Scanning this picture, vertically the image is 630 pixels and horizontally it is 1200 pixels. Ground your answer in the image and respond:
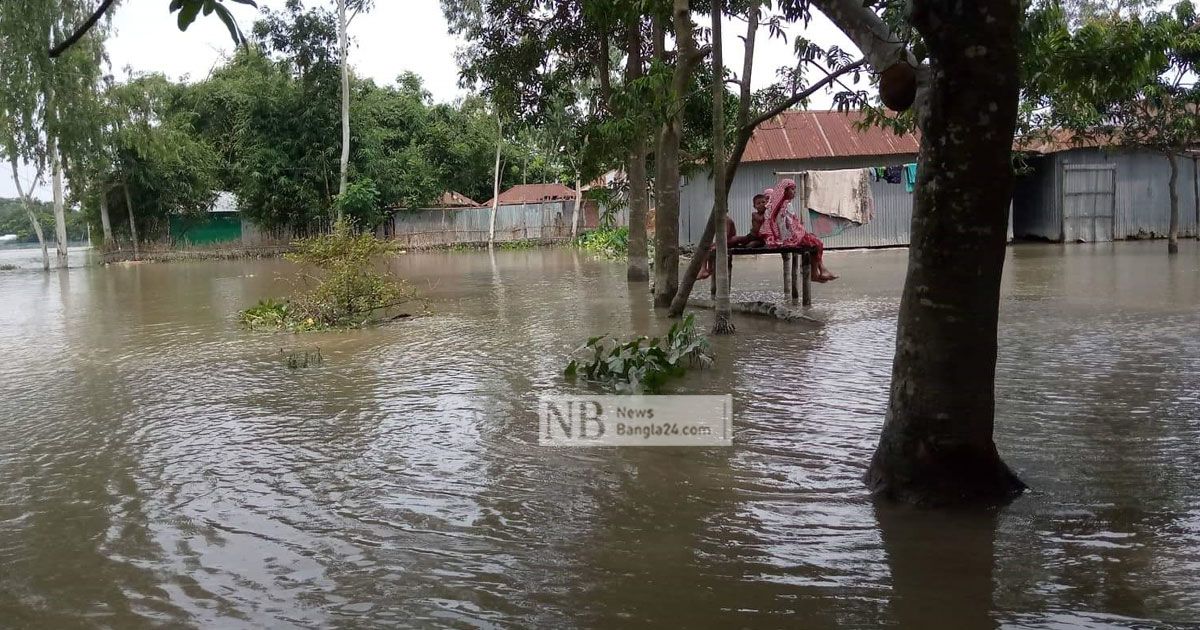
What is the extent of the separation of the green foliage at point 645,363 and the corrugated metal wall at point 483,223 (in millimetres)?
28700

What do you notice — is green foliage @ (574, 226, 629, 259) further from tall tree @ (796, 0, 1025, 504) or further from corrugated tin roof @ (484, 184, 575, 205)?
tall tree @ (796, 0, 1025, 504)

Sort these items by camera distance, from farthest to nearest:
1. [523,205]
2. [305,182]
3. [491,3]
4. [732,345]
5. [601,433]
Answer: [523,205] → [305,182] → [491,3] → [732,345] → [601,433]

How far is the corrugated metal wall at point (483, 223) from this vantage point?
3597 centimetres

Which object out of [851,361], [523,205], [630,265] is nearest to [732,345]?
[851,361]

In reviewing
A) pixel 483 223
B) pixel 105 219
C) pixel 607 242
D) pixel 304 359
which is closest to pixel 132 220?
pixel 105 219

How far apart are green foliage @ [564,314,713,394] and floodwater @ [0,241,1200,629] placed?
0.73 feet

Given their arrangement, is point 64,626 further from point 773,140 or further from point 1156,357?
point 773,140

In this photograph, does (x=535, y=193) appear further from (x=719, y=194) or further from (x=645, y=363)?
(x=645, y=363)

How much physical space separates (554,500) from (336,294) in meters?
7.99

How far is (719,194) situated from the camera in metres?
9.34

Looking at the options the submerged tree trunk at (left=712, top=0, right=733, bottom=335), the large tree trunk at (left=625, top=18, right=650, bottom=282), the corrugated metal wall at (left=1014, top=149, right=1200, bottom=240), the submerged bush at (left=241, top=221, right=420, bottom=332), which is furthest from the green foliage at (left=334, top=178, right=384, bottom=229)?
the submerged tree trunk at (left=712, top=0, right=733, bottom=335)

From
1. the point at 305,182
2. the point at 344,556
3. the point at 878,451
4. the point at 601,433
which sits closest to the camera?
the point at 344,556

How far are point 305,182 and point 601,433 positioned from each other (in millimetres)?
30844

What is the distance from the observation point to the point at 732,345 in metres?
8.92
